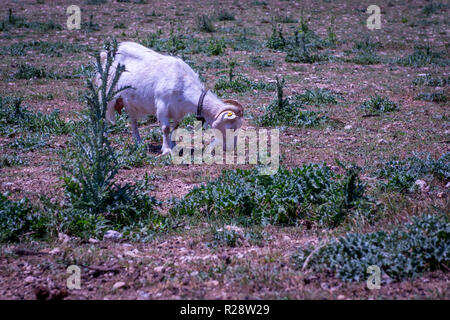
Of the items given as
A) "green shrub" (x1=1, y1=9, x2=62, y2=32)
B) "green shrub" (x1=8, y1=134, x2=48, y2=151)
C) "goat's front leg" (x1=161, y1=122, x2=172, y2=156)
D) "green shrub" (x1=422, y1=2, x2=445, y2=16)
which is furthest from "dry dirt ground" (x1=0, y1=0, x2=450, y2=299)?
"green shrub" (x1=422, y1=2, x2=445, y2=16)

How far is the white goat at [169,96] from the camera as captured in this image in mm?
6902

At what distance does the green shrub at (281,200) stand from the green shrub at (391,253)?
0.74 metres

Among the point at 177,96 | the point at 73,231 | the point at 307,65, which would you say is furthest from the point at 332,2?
the point at 73,231

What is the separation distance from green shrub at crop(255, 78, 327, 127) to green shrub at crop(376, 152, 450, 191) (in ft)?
7.60

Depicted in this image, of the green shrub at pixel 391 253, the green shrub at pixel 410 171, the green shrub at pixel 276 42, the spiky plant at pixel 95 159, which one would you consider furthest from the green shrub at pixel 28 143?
the green shrub at pixel 276 42

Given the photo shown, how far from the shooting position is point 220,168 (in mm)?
6332

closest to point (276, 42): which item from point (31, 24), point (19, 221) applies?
point (31, 24)

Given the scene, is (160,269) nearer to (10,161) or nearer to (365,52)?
(10,161)

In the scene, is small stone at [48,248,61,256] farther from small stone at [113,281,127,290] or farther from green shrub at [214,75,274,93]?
green shrub at [214,75,274,93]

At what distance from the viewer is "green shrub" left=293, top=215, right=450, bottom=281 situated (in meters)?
3.42

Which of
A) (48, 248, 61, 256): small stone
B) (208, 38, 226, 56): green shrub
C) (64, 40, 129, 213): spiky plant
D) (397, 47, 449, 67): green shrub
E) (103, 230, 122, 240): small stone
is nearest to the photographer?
(48, 248, 61, 256): small stone

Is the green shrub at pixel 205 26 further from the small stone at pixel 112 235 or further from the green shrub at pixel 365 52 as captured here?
the small stone at pixel 112 235

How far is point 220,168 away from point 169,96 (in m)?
1.43
